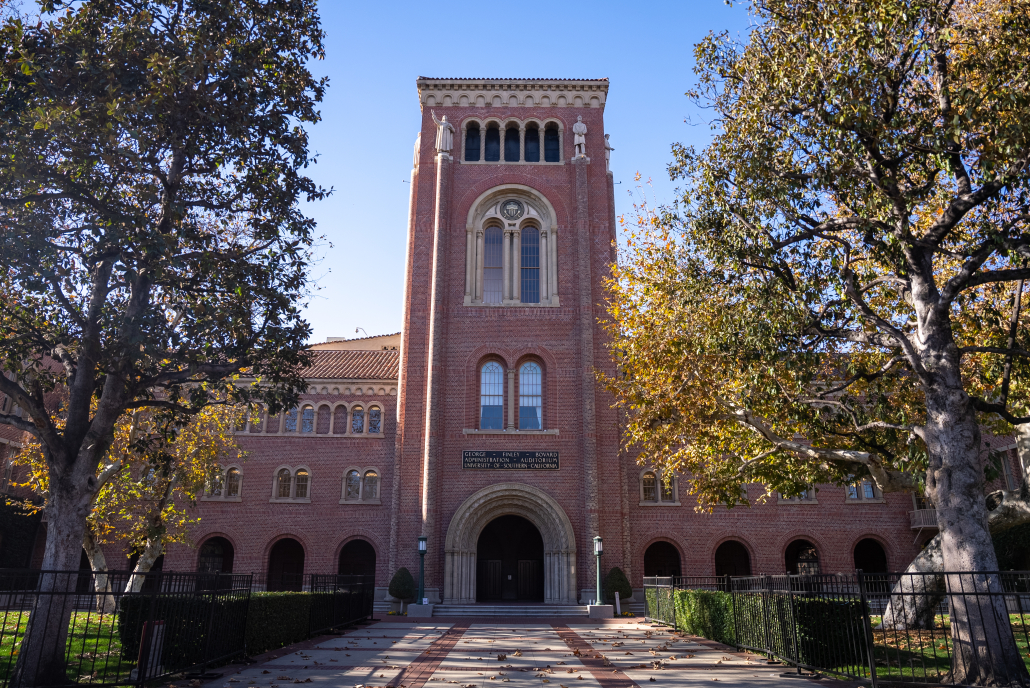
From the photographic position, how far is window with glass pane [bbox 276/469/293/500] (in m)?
31.6

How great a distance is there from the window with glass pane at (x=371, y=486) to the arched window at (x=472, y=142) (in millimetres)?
14602

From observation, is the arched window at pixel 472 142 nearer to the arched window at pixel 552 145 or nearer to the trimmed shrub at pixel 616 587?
the arched window at pixel 552 145

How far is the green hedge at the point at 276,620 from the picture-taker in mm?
11812

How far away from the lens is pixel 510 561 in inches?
1151

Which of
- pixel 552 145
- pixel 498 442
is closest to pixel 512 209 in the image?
pixel 552 145

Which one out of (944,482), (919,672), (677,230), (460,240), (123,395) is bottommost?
(919,672)

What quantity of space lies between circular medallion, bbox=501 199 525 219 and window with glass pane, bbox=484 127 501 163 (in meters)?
2.08

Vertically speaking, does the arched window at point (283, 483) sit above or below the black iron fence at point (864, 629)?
above

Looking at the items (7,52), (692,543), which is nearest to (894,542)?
(692,543)

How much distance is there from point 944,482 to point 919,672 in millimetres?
2848

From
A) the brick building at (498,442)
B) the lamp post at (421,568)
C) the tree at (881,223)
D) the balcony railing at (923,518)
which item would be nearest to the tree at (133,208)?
the tree at (881,223)

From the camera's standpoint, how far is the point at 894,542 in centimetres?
3061

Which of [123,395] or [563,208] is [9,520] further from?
[563,208]

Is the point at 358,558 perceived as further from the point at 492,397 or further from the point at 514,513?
the point at 492,397
